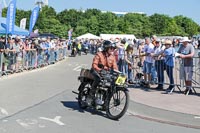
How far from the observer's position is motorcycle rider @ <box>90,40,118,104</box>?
364 inches

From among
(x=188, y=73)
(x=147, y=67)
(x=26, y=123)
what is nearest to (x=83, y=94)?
(x=26, y=123)

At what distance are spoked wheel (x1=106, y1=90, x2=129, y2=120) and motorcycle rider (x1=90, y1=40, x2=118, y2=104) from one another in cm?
49

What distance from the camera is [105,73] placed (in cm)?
919

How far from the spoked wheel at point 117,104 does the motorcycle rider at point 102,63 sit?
49 cm

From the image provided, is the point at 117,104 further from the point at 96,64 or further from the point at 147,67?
the point at 147,67

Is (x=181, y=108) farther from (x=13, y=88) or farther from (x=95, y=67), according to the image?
(x=13, y=88)

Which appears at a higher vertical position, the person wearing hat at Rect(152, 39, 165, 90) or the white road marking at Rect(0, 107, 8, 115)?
the person wearing hat at Rect(152, 39, 165, 90)

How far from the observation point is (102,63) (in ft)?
30.9

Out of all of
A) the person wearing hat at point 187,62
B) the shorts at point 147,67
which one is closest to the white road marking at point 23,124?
the person wearing hat at point 187,62

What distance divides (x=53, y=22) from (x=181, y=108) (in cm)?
9563

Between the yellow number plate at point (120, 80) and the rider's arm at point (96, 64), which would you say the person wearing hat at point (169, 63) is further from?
the yellow number plate at point (120, 80)

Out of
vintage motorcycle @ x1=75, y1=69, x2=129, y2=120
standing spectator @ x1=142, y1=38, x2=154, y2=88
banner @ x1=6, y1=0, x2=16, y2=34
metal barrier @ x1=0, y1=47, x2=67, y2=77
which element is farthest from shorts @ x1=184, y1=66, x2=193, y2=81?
banner @ x1=6, y1=0, x2=16, y2=34

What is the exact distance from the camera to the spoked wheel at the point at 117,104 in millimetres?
8844

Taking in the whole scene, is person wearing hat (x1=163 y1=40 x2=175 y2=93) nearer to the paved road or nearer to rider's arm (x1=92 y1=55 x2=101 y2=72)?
the paved road
